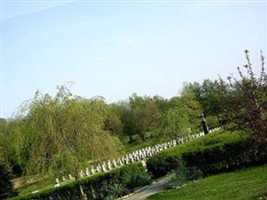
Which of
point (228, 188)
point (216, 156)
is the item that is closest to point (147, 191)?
point (216, 156)

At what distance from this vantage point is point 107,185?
1838 centimetres

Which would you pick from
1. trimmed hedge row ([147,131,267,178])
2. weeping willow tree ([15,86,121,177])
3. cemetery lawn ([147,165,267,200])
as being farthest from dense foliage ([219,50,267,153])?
weeping willow tree ([15,86,121,177])

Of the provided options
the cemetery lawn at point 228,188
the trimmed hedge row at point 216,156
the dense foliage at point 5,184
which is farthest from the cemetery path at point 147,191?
the dense foliage at point 5,184

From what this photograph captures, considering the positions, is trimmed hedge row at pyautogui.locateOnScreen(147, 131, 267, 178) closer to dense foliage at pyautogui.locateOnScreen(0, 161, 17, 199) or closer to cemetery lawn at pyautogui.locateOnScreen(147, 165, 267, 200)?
cemetery lawn at pyautogui.locateOnScreen(147, 165, 267, 200)

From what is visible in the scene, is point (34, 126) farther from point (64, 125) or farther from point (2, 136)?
point (2, 136)

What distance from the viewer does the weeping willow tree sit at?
63.2 ft

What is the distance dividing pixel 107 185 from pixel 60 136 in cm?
317

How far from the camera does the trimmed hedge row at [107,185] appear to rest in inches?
681

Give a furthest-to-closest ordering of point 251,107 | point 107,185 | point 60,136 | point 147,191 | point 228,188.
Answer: point 60,136 → point 107,185 → point 147,191 → point 228,188 → point 251,107

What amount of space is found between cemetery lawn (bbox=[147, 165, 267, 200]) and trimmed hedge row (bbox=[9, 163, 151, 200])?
11.7 feet

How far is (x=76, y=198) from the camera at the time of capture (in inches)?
773

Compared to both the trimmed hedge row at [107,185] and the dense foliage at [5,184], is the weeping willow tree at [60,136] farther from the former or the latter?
the dense foliage at [5,184]

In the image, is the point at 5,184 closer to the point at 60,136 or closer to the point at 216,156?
the point at 60,136

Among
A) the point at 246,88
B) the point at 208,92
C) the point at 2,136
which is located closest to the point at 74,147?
the point at 246,88
